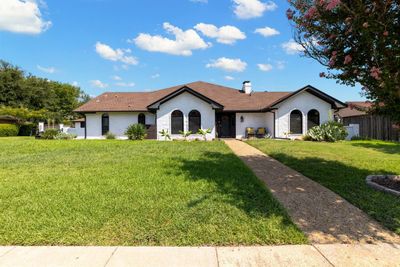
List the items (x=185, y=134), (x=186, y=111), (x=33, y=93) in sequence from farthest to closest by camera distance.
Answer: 1. (x=33, y=93)
2. (x=186, y=111)
3. (x=185, y=134)

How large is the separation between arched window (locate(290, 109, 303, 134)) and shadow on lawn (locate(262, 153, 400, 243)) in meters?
13.4

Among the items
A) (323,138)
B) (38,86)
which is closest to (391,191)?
(323,138)

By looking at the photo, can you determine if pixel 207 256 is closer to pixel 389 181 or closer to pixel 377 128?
pixel 389 181

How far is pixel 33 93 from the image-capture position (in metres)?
52.7

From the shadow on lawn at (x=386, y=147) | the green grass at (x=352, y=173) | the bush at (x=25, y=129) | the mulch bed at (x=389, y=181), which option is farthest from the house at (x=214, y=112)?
the mulch bed at (x=389, y=181)

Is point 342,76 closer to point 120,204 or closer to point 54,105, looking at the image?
point 120,204

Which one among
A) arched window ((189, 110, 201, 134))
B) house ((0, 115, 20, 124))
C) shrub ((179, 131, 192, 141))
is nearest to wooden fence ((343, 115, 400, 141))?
arched window ((189, 110, 201, 134))

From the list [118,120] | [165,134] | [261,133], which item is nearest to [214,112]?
[165,134]

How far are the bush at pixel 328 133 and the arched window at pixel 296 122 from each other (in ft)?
7.80

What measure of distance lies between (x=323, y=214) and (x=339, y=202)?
887 millimetres

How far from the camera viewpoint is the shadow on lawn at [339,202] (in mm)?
4418

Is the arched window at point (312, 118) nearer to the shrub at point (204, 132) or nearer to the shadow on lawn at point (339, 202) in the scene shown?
the shrub at point (204, 132)

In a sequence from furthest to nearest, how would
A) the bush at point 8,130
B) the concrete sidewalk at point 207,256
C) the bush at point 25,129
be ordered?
1. the bush at point 25,129
2. the bush at point 8,130
3. the concrete sidewalk at point 207,256

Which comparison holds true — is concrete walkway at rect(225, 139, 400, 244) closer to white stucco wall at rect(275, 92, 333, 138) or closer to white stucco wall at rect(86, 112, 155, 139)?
white stucco wall at rect(275, 92, 333, 138)
